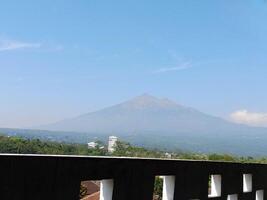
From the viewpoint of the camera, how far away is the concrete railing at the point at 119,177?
2703 mm

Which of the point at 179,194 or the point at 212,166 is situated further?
the point at 212,166

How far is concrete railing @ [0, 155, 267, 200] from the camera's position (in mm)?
2703

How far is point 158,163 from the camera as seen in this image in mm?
3633

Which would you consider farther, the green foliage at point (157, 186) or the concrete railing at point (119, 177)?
the green foliage at point (157, 186)

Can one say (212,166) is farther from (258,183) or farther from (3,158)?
(3,158)

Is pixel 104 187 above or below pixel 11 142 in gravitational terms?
below

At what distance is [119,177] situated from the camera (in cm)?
335

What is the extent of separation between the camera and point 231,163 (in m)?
4.62

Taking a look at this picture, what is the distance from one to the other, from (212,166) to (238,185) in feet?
1.98

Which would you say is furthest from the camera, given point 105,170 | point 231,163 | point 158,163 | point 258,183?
point 258,183

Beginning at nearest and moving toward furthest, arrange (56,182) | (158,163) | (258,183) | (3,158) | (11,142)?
(3,158)
(56,182)
(158,163)
(258,183)
(11,142)

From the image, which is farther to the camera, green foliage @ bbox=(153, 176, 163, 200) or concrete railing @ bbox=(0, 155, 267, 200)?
green foliage @ bbox=(153, 176, 163, 200)

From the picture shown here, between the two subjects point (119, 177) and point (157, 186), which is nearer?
point (119, 177)

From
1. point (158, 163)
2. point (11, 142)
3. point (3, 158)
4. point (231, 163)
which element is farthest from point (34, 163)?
point (11, 142)
